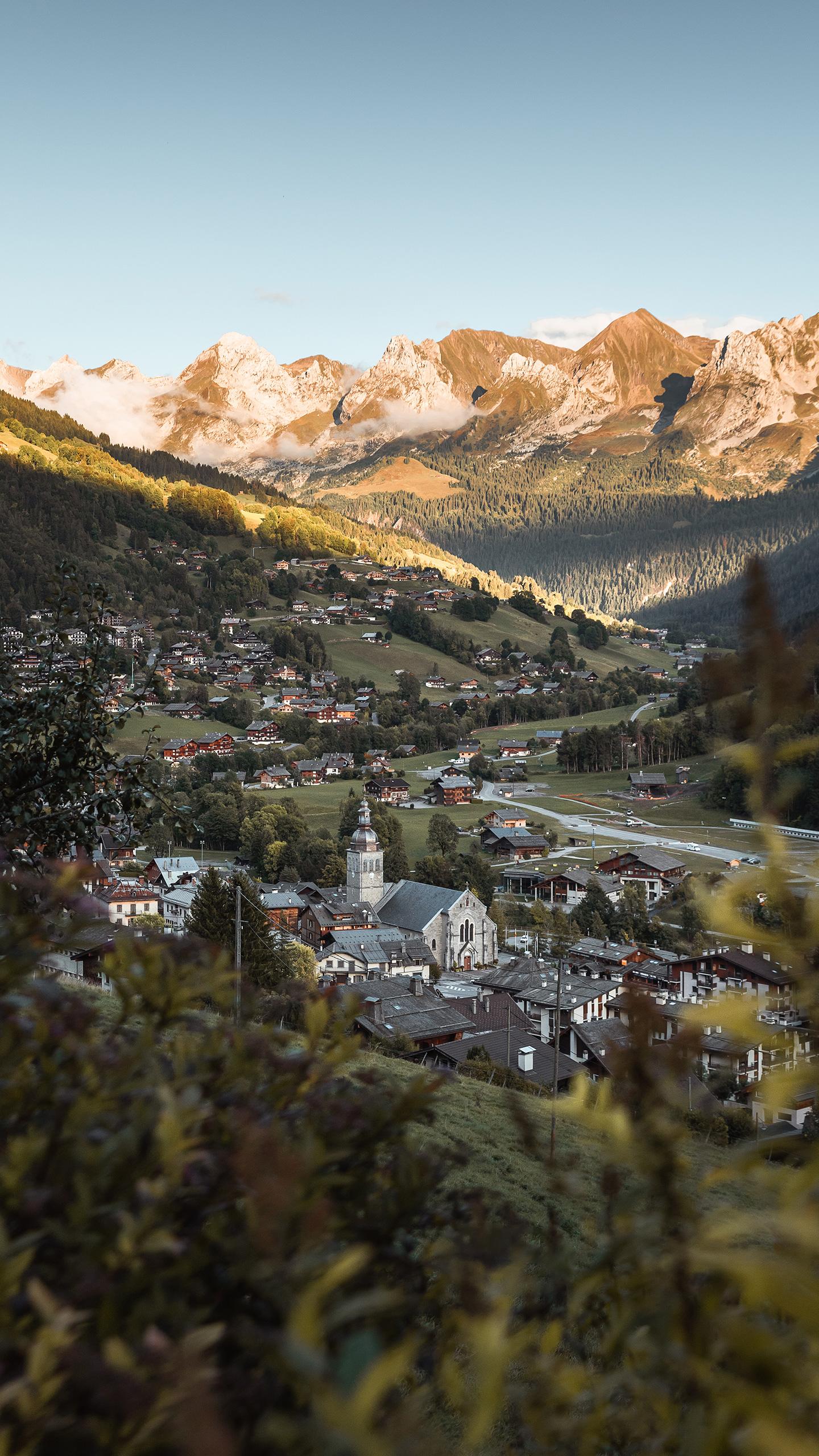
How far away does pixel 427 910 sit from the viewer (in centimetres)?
4566

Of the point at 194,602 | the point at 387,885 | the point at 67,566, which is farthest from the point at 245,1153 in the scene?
the point at 194,602

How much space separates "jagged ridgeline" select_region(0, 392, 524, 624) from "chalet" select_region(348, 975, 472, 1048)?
7360 centimetres

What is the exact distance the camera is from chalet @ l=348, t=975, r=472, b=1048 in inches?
1075

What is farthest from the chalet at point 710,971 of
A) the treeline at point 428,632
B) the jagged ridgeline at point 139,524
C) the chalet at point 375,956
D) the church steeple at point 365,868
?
the treeline at point 428,632

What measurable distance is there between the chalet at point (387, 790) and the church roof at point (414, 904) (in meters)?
20.2

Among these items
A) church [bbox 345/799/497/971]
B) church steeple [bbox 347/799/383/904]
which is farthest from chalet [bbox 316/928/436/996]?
church steeple [bbox 347/799/383/904]

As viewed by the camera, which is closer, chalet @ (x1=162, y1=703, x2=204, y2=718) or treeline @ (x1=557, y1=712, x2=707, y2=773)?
treeline @ (x1=557, y1=712, x2=707, y2=773)

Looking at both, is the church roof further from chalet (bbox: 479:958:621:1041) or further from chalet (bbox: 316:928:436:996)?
chalet (bbox: 479:958:621:1041)

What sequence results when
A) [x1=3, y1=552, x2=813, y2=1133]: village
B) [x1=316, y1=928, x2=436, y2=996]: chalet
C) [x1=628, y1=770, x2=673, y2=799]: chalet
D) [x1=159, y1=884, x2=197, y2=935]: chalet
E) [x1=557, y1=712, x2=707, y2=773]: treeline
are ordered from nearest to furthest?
[x1=3, y1=552, x2=813, y2=1133]: village, [x1=316, y1=928, x2=436, y2=996]: chalet, [x1=159, y1=884, x2=197, y2=935]: chalet, [x1=628, y1=770, x2=673, y2=799]: chalet, [x1=557, y1=712, x2=707, y2=773]: treeline

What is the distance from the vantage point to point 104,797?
690 centimetres

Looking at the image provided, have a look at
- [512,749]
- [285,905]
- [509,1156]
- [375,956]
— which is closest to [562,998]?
[375,956]

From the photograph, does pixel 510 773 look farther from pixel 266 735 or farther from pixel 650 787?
pixel 266 735

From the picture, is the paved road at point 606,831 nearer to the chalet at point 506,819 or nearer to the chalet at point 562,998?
the chalet at point 506,819

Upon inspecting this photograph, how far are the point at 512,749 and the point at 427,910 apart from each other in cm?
4651
